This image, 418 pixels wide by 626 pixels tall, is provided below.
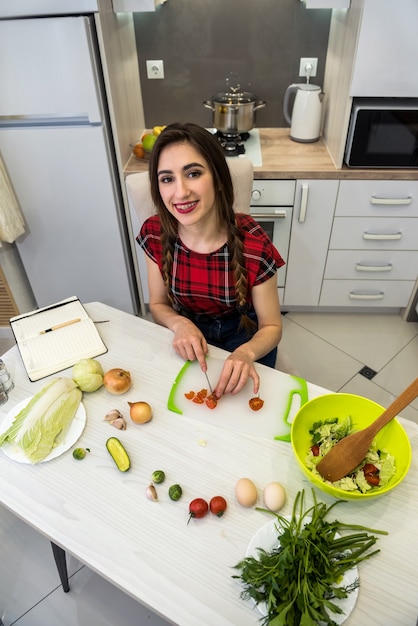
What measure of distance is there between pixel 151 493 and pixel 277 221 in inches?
58.1

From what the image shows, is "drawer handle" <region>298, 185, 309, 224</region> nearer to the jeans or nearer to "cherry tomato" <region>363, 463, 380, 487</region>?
the jeans

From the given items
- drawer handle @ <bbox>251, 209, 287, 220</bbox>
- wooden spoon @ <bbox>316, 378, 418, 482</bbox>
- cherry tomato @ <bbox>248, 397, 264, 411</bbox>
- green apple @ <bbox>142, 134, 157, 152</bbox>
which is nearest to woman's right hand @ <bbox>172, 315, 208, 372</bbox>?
cherry tomato @ <bbox>248, 397, 264, 411</bbox>

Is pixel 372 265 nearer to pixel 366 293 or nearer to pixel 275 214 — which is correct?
pixel 366 293

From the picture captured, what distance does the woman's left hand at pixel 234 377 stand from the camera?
0.95m

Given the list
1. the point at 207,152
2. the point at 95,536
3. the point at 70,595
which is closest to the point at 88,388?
the point at 95,536

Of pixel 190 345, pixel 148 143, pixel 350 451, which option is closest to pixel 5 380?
pixel 190 345

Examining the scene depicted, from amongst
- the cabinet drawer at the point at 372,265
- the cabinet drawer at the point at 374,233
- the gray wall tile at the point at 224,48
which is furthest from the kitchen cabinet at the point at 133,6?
the cabinet drawer at the point at 372,265

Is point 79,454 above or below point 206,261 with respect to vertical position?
below

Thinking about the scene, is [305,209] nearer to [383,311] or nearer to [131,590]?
[383,311]

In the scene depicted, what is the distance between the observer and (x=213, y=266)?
1.21 m

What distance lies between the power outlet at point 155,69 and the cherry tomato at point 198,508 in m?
2.05

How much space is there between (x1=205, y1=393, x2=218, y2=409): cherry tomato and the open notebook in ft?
1.01

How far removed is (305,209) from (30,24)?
4.13 feet

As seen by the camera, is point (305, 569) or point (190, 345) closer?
point (305, 569)
